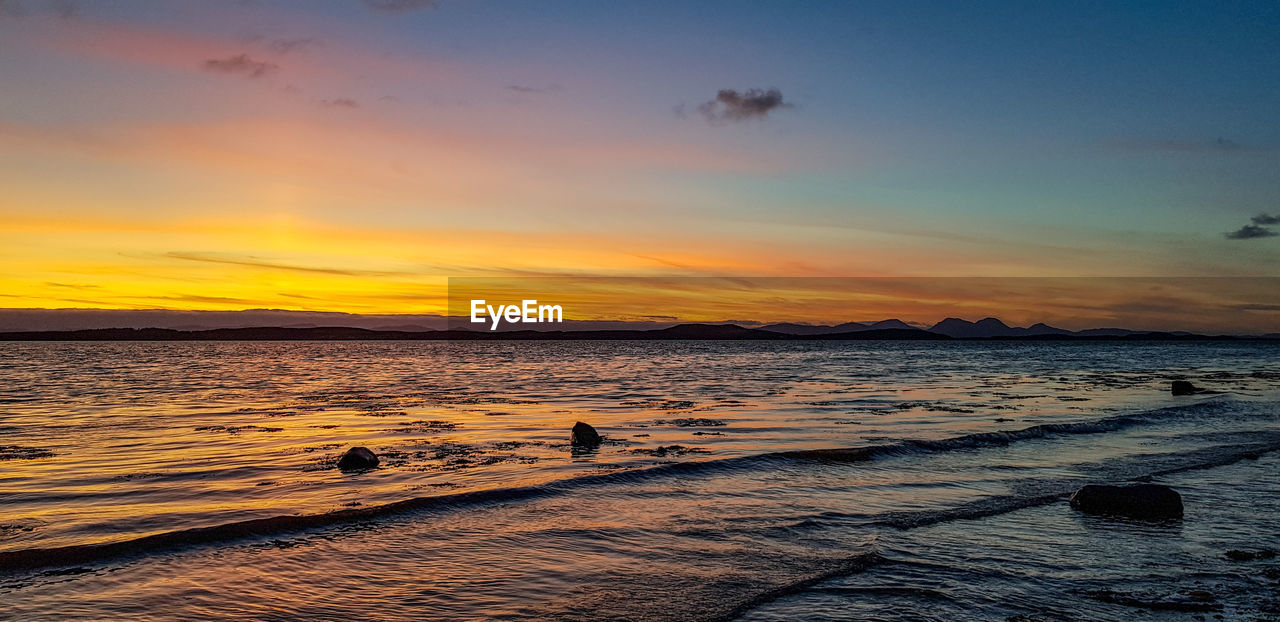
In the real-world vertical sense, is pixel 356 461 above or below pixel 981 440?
above

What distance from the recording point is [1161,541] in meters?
11.1

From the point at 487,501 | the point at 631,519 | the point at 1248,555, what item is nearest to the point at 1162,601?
the point at 1248,555

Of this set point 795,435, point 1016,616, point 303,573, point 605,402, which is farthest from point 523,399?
point 1016,616

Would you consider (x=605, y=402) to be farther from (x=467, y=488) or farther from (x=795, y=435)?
(x=467, y=488)

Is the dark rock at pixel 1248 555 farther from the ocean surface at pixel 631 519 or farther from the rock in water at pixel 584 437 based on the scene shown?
the rock in water at pixel 584 437

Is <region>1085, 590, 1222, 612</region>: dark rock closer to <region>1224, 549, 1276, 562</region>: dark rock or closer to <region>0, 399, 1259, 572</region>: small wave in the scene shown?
<region>1224, 549, 1276, 562</region>: dark rock

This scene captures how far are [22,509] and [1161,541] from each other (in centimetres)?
1738

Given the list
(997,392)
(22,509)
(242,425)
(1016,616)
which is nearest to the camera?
(1016,616)

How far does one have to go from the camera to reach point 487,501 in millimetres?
14180

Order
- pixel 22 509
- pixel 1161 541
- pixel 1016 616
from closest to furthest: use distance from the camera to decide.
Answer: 1. pixel 1016 616
2. pixel 1161 541
3. pixel 22 509

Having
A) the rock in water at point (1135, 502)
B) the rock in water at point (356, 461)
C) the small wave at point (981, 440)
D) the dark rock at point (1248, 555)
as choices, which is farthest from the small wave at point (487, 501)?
the rock in water at point (356, 461)

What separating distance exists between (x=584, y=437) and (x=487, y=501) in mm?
7418

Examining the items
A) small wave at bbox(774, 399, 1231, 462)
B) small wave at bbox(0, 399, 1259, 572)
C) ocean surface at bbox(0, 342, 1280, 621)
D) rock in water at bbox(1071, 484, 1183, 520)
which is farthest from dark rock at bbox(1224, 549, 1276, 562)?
small wave at bbox(774, 399, 1231, 462)

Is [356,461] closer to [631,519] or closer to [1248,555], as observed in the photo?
[631,519]
